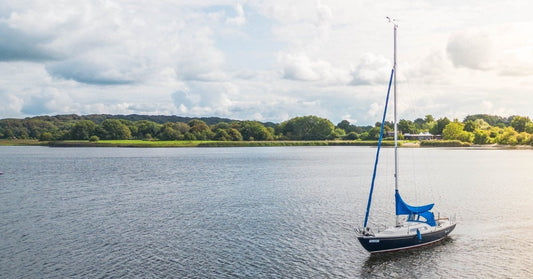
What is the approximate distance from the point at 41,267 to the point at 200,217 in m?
18.0

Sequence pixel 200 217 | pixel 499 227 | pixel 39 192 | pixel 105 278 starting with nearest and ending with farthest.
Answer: pixel 105 278, pixel 499 227, pixel 200 217, pixel 39 192

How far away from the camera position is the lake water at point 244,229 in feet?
96.0

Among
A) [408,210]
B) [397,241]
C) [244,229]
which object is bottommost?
[244,229]

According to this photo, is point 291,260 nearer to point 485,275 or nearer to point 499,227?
point 485,275

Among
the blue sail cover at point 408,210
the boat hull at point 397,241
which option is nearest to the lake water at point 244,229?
the boat hull at point 397,241

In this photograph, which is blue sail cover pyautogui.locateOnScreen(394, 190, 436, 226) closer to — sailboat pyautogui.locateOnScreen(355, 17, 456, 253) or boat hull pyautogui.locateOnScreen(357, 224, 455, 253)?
sailboat pyautogui.locateOnScreen(355, 17, 456, 253)

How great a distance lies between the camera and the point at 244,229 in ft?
130

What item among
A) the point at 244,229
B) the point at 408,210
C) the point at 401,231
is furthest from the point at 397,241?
the point at 244,229

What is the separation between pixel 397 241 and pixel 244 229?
13.9m

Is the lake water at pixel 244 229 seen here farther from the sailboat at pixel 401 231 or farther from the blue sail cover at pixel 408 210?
the blue sail cover at pixel 408 210

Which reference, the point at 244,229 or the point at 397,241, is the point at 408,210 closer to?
the point at 397,241

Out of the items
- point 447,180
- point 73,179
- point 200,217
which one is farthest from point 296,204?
point 73,179

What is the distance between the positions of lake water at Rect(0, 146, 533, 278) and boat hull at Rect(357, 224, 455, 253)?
1.74 feet

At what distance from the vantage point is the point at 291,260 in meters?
30.7
